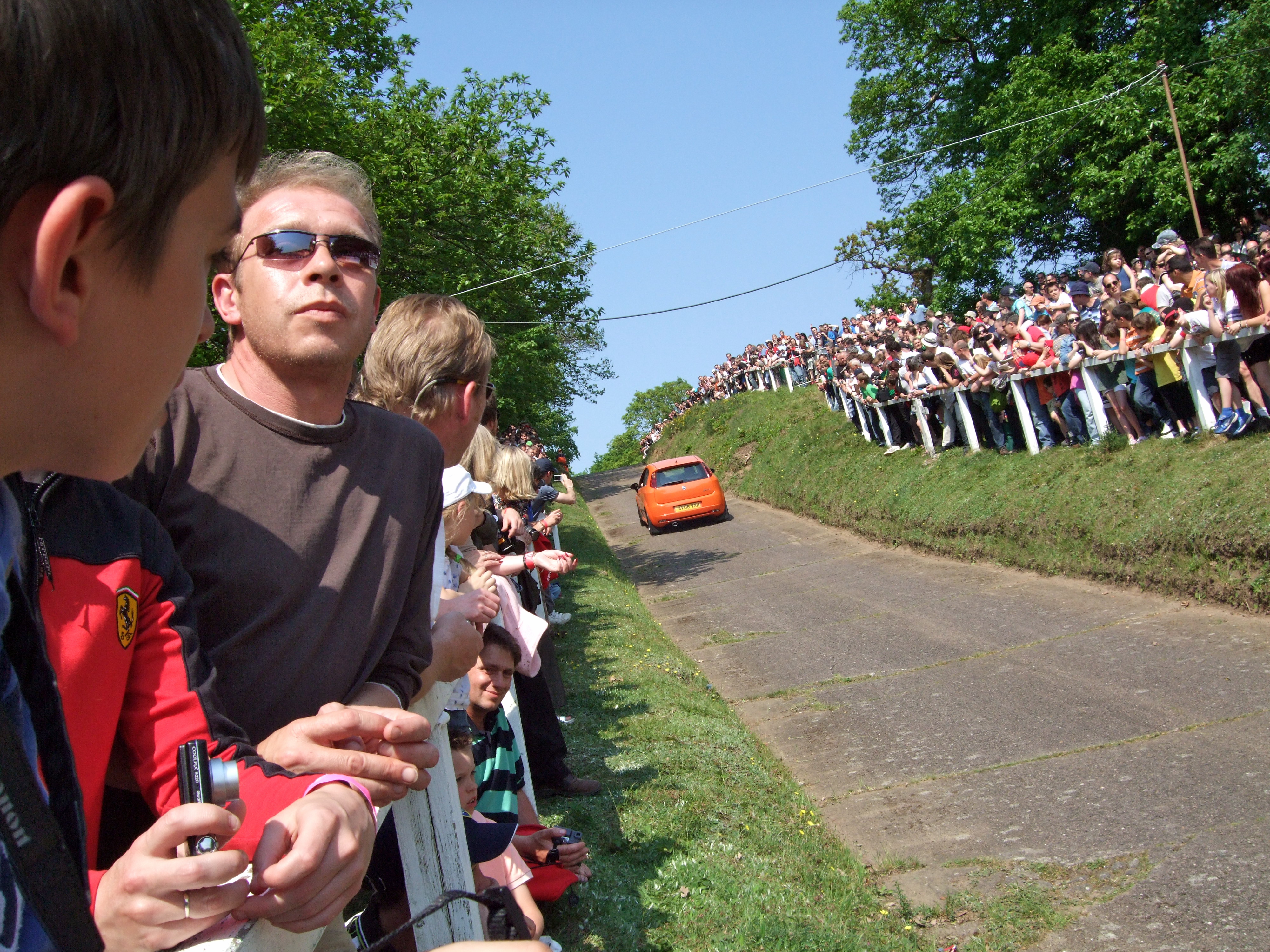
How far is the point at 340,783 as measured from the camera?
4.74 feet

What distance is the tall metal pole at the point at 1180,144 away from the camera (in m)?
19.1

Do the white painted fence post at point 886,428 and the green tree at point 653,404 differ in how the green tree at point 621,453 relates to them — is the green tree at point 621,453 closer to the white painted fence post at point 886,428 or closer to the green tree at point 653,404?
the green tree at point 653,404

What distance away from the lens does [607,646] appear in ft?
35.1

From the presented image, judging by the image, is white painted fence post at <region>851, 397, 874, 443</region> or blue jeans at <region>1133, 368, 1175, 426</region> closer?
blue jeans at <region>1133, 368, 1175, 426</region>

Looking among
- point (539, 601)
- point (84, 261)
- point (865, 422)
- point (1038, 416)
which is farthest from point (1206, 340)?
point (865, 422)

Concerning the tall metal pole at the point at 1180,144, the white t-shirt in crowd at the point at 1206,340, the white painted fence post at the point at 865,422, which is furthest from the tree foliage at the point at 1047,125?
the white t-shirt in crowd at the point at 1206,340

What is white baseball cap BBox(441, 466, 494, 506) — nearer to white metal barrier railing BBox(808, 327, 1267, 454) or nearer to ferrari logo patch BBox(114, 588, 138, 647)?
ferrari logo patch BBox(114, 588, 138, 647)

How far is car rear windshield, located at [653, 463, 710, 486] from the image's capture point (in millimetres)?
25609

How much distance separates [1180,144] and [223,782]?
22.9 meters

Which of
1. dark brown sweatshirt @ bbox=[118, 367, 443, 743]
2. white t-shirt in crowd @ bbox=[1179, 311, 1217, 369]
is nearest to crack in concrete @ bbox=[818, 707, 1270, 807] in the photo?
dark brown sweatshirt @ bbox=[118, 367, 443, 743]

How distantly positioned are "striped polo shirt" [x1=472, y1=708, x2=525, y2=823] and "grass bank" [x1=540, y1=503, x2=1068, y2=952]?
531 mm

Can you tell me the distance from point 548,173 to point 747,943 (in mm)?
18924

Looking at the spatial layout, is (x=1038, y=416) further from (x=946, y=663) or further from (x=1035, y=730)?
(x=1035, y=730)

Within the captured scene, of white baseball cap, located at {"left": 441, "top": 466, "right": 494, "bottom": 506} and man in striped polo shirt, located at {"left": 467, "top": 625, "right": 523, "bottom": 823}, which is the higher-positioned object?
white baseball cap, located at {"left": 441, "top": 466, "right": 494, "bottom": 506}
